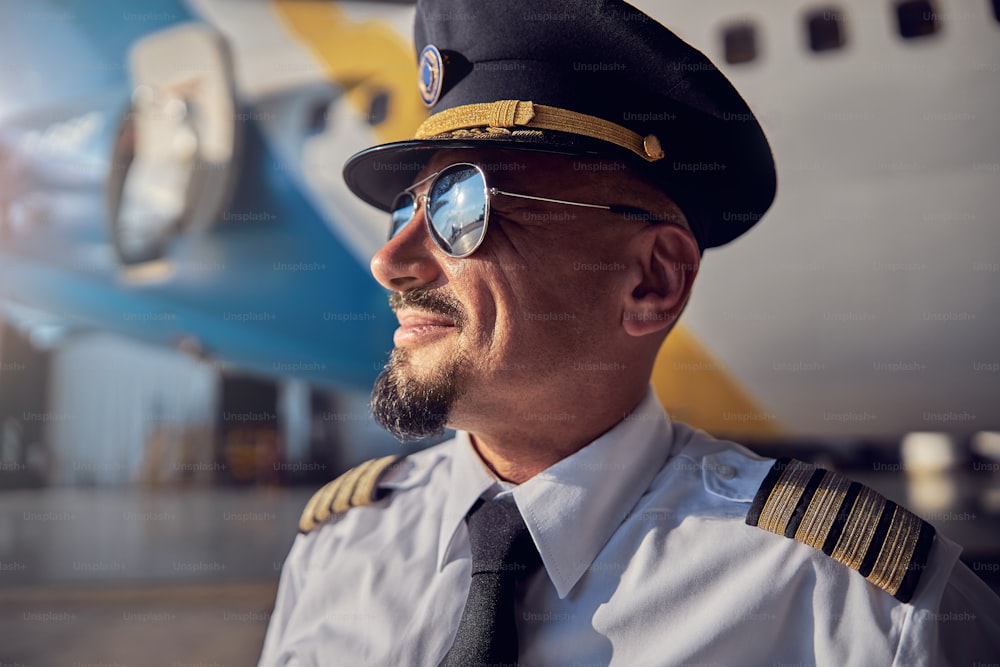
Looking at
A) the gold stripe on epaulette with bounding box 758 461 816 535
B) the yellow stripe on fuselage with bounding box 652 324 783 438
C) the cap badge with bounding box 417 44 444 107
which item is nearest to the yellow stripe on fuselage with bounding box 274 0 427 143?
the yellow stripe on fuselage with bounding box 652 324 783 438

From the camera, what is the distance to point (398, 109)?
13.1 ft

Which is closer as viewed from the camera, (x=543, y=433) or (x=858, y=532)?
(x=858, y=532)

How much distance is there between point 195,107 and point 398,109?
5.26ft

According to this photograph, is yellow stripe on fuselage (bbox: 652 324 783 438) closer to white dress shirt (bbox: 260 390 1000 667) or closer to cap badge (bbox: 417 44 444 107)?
white dress shirt (bbox: 260 390 1000 667)

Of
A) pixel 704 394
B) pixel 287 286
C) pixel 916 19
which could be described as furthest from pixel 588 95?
pixel 287 286

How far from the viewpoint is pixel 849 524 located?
0.87m

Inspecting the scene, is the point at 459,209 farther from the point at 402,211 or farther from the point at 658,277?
the point at 658,277

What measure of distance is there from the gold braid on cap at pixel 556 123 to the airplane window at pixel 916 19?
304cm

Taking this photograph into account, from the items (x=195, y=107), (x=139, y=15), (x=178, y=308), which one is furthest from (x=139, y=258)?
(x=139, y=15)

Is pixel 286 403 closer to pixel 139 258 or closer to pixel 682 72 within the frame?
pixel 139 258

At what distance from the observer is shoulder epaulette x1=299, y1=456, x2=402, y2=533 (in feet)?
3.98

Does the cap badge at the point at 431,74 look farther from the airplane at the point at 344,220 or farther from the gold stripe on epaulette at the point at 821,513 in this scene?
the gold stripe on epaulette at the point at 821,513

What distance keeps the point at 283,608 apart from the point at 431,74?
968 mm

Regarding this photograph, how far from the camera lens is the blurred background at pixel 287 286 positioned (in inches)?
124
